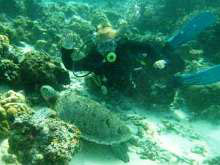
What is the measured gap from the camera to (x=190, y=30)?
400 inches

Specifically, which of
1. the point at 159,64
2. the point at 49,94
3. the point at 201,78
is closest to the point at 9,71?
the point at 49,94

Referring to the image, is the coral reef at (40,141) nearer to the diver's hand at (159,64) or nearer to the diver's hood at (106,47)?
the diver's hood at (106,47)

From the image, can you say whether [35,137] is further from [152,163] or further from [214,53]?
[214,53]

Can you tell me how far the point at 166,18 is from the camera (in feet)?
53.9

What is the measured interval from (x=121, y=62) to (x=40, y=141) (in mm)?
4117

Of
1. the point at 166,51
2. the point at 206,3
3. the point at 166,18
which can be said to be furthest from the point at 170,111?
the point at 206,3

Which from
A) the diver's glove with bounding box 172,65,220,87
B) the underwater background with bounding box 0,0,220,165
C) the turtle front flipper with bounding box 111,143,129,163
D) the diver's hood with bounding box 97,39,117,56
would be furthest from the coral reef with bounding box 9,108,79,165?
the diver's glove with bounding box 172,65,220,87

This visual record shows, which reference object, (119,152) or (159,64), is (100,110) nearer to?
(119,152)

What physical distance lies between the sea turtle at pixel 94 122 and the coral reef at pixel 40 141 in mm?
997

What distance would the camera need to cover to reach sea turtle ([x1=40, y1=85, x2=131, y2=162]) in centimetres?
616

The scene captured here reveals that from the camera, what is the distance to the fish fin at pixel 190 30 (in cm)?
988

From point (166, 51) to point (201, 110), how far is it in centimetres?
225

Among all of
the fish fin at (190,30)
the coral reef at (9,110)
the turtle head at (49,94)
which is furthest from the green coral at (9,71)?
the fish fin at (190,30)

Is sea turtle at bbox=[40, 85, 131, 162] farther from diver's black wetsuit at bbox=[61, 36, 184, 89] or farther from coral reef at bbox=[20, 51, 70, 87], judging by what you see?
diver's black wetsuit at bbox=[61, 36, 184, 89]
